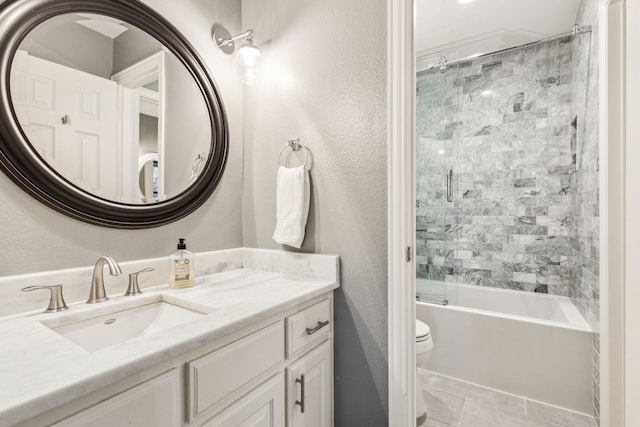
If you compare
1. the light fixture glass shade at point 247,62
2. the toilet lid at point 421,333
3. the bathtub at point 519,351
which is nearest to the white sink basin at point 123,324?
the light fixture glass shade at point 247,62

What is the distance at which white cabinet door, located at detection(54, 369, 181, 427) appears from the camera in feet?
1.72

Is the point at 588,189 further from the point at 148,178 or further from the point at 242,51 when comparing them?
the point at 148,178

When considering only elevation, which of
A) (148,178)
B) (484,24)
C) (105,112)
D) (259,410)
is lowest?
(259,410)

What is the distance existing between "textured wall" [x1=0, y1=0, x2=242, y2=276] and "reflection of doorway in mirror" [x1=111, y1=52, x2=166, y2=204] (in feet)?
0.56

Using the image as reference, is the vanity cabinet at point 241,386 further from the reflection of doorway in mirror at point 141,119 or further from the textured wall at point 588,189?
the textured wall at point 588,189

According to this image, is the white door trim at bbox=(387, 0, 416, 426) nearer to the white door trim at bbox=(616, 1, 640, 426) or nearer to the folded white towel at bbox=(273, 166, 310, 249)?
the folded white towel at bbox=(273, 166, 310, 249)

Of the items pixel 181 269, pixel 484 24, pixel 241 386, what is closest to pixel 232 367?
pixel 241 386

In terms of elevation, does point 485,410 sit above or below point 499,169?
below

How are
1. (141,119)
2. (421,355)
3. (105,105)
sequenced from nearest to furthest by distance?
1. (105,105)
2. (141,119)
3. (421,355)

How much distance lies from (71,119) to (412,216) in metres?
1.25

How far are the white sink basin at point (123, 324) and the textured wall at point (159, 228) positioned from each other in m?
0.22

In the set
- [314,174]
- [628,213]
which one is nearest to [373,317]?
[314,174]

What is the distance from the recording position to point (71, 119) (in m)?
0.97

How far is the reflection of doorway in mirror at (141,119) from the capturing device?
1.11 metres
